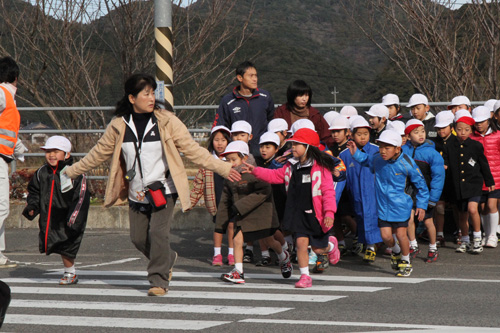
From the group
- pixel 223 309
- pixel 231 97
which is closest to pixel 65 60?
pixel 231 97

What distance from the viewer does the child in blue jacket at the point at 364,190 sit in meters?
9.27

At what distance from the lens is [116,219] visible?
42.6 ft

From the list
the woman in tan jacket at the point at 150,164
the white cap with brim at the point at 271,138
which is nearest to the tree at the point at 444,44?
the white cap with brim at the point at 271,138

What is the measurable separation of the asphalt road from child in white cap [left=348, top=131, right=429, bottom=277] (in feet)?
0.93

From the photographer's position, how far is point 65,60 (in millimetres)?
15531

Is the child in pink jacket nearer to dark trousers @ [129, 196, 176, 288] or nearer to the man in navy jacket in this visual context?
dark trousers @ [129, 196, 176, 288]

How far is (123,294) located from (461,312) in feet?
9.91

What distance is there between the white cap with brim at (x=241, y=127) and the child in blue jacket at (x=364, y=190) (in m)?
1.23

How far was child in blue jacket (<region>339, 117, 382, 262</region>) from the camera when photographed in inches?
365

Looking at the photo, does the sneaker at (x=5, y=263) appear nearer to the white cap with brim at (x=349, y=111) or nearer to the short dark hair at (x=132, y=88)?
the short dark hair at (x=132, y=88)

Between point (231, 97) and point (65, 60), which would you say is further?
point (65, 60)

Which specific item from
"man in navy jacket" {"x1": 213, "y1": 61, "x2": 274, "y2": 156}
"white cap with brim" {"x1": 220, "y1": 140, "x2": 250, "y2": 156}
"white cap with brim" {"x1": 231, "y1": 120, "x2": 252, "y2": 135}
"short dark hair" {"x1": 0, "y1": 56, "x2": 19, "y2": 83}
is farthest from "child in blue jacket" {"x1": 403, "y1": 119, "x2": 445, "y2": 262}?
"short dark hair" {"x1": 0, "y1": 56, "x2": 19, "y2": 83}

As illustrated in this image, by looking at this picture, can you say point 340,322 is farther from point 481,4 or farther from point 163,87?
point 481,4

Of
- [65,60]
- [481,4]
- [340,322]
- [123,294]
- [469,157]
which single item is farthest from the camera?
[65,60]
